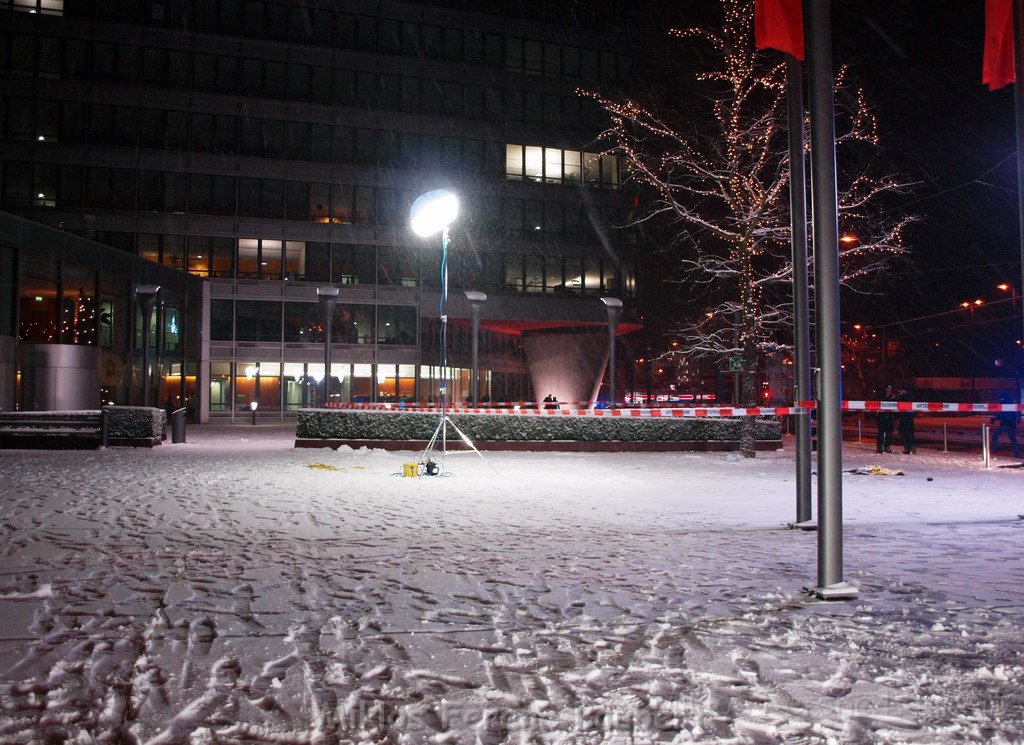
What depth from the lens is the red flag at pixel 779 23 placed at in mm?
7266

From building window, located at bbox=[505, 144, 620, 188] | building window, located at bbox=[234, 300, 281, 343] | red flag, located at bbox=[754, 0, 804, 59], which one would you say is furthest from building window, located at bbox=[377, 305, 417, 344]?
red flag, located at bbox=[754, 0, 804, 59]

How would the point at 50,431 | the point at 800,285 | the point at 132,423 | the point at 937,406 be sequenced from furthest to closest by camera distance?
the point at 132,423 < the point at 50,431 < the point at 937,406 < the point at 800,285

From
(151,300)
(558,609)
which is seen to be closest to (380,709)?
(558,609)

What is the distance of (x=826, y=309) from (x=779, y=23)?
3098 mm

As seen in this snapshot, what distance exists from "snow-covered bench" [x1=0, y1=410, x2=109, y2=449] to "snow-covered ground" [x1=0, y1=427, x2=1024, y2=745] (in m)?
11.3

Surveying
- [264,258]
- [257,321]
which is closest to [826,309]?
[257,321]

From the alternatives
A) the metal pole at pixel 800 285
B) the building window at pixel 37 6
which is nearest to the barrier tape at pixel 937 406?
the metal pole at pixel 800 285

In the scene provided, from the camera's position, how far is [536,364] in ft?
113

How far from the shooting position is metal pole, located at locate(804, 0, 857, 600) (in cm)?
583

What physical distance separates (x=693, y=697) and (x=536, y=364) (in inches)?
1206

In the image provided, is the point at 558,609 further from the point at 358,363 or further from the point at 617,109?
the point at 358,363

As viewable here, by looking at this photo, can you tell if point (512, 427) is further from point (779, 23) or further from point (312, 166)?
point (312, 166)

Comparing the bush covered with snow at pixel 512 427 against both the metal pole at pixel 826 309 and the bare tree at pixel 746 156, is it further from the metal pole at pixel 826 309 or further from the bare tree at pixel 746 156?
the metal pole at pixel 826 309

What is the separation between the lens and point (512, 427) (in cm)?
2250
